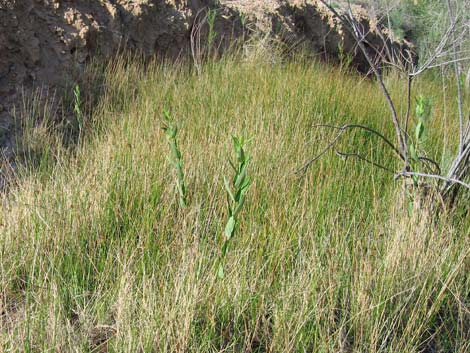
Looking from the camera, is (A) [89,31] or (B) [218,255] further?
(A) [89,31]

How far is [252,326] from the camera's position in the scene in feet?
6.69

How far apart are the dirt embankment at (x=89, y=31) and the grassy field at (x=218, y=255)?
2.59ft

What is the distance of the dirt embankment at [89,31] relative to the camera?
405 centimetres

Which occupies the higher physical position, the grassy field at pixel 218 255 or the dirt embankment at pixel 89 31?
the dirt embankment at pixel 89 31

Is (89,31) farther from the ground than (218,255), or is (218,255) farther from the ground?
(89,31)

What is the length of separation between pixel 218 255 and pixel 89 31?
293 cm

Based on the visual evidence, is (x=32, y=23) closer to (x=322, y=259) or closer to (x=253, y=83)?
(x=253, y=83)

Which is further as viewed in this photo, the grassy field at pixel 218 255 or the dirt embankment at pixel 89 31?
the dirt embankment at pixel 89 31

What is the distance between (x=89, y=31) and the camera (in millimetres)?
4520

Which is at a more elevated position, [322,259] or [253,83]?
[253,83]

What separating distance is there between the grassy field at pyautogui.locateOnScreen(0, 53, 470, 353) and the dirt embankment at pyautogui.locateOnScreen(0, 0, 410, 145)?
31.1 inches

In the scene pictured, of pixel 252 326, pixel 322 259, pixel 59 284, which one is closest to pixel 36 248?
pixel 59 284

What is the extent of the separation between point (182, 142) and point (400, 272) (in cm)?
161

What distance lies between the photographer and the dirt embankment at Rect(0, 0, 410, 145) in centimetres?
405
